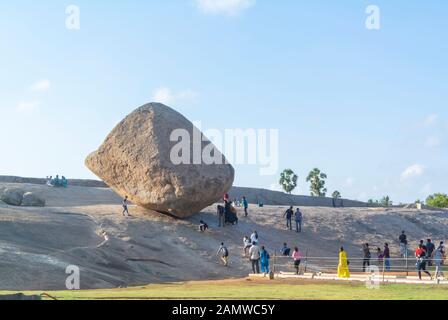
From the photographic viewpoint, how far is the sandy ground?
2508 cm

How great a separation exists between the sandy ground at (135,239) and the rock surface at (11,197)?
288cm

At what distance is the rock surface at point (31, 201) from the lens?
126 ft

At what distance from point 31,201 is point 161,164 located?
26.6ft

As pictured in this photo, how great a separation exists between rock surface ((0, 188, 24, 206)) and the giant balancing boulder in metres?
4.59

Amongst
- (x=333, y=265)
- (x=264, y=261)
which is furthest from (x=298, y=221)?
(x=264, y=261)

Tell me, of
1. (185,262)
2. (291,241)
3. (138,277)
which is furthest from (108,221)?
(291,241)

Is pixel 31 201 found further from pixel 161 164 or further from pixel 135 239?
pixel 135 239

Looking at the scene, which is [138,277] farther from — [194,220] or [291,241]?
[291,241]

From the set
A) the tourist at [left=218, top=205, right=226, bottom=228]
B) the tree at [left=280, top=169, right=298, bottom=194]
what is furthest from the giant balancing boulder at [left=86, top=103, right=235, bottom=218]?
the tree at [left=280, top=169, right=298, bottom=194]

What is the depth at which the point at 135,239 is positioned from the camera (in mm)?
32844

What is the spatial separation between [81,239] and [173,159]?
6943mm

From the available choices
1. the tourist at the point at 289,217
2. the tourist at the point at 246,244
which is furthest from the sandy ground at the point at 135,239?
the tourist at the point at 246,244

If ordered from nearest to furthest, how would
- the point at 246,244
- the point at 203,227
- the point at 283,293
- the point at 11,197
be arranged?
the point at 283,293 → the point at 246,244 → the point at 203,227 → the point at 11,197

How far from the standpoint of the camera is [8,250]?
25812 millimetres
